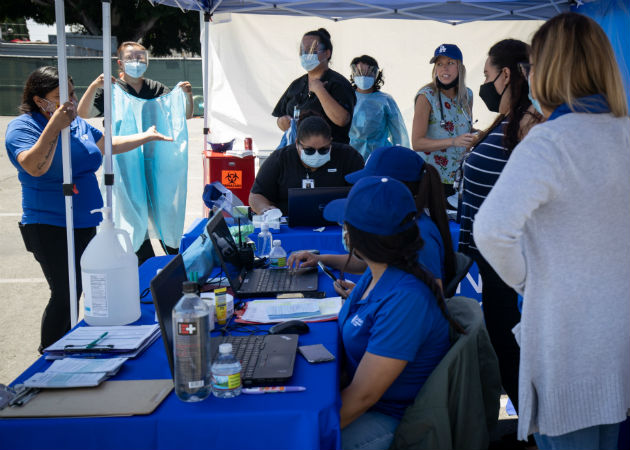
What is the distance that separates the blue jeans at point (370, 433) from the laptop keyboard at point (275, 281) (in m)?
0.68

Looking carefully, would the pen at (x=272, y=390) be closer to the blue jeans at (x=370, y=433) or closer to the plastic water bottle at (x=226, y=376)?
the plastic water bottle at (x=226, y=376)

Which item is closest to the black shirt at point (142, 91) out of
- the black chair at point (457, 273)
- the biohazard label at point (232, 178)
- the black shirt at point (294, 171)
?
the biohazard label at point (232, 178)

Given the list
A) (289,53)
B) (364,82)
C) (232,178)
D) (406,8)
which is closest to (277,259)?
(364,82)

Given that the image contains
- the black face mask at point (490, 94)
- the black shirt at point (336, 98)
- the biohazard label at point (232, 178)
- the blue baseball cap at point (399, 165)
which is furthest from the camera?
the biohazard label at point (232, 178)

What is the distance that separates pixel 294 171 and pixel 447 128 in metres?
1.06

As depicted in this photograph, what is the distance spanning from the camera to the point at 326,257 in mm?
2498

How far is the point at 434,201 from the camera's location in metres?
2.10

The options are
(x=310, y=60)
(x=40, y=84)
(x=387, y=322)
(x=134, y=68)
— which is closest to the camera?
(x=387, y=322)

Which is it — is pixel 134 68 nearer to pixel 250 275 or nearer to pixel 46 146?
pixel 46 146

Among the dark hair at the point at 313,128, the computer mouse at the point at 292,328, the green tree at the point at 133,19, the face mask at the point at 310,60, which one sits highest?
the green tree at the point at 133,19

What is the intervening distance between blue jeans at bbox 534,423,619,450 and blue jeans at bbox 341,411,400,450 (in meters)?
0.40

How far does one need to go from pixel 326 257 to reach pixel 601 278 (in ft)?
4.30

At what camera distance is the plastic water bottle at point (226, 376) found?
1392mm

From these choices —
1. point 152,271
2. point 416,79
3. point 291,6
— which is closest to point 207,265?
point 152,271
